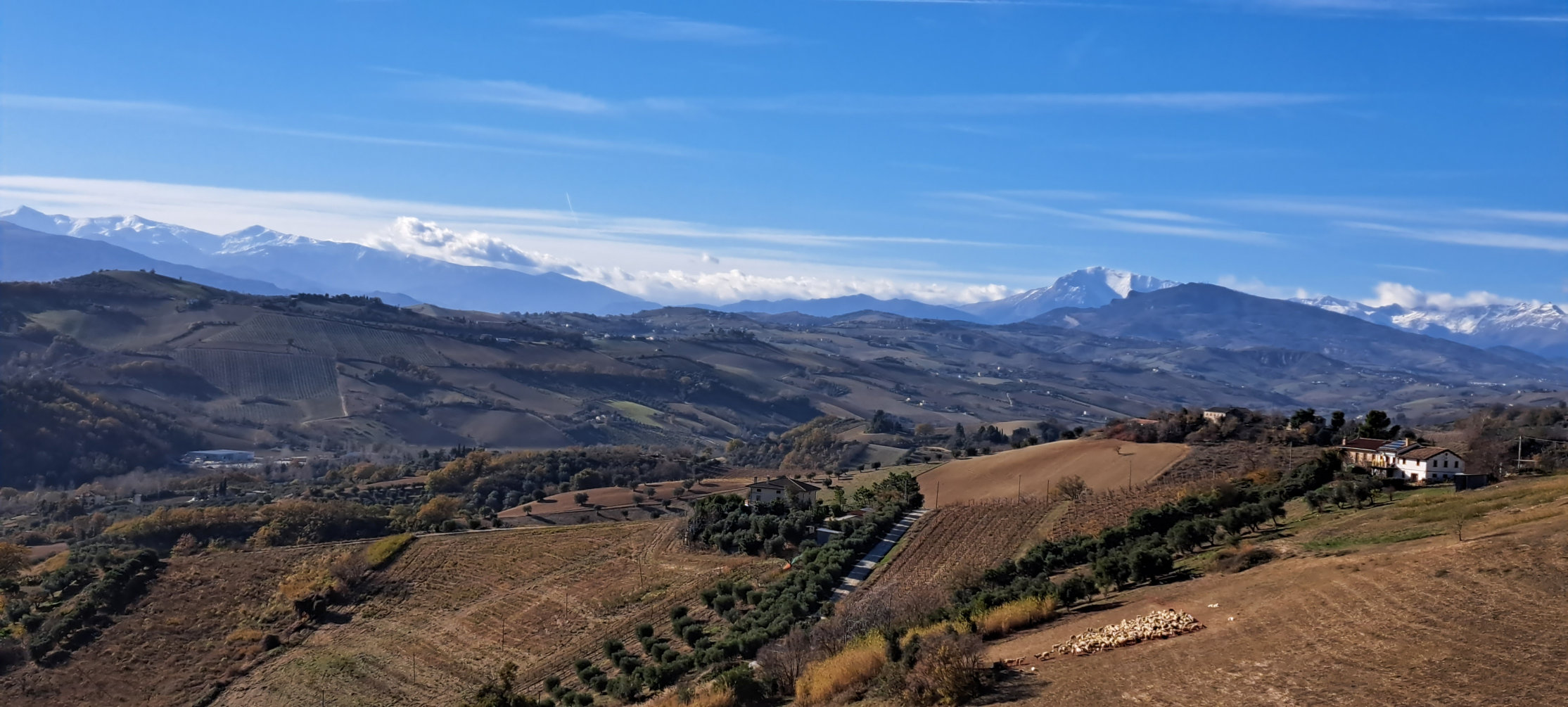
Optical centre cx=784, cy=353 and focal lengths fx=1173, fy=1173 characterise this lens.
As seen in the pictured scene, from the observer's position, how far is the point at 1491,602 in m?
21.7

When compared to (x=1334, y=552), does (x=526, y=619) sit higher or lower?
lower

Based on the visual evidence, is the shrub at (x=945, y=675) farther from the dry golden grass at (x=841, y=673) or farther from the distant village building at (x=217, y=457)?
the distant village building at (x=217, y=457)

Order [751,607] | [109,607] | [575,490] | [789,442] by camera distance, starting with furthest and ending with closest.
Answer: [789,442] < [575,490] < [109,607] < [751,607]

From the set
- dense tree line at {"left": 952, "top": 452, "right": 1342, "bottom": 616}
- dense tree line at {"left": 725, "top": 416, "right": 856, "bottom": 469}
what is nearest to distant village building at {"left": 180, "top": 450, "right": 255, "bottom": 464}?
dense tree line at {"left": 725, "top": 416, "right": 856, "bottom": 469}

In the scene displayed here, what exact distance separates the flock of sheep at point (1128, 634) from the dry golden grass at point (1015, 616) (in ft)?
9.74

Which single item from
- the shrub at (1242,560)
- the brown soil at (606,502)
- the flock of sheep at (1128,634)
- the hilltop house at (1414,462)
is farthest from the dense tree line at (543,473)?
the flock of sheep at (1128,634)

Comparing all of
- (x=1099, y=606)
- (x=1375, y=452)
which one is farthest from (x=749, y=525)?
(x=1375, y=452)

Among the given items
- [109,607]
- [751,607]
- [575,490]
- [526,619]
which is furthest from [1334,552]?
[575,490]

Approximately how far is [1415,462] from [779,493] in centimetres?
2967

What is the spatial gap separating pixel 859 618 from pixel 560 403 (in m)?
162

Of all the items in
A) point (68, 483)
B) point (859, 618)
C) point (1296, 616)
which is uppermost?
point (1296, 616)

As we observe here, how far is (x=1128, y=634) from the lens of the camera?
2334cm

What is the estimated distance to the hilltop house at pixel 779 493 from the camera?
5978 centimetres

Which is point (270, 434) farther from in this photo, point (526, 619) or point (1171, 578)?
point (1171, 578)
